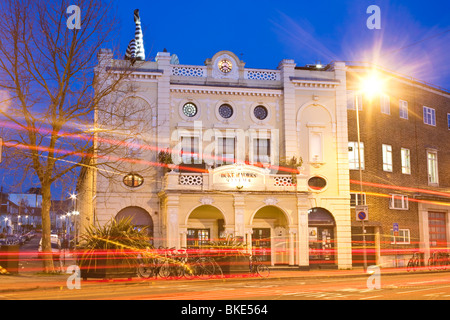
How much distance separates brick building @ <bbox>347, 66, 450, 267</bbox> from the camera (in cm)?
3897

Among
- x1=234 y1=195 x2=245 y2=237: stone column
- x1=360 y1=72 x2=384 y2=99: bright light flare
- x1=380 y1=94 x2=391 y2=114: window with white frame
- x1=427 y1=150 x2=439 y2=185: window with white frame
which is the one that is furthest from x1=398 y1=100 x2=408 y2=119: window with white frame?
x1=234 y1=195 x2=245 y2=237: stone column

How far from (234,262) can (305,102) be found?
14019 mm

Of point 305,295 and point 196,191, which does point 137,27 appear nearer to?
point 196,191

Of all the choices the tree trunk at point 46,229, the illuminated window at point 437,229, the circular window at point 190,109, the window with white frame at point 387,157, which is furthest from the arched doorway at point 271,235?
the tree trunk at point 46,229

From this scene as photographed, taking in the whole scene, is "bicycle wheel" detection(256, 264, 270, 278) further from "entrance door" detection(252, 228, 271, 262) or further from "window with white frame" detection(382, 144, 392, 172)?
"window with white frame" detection(382, 144, 392, 172)

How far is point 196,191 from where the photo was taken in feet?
110

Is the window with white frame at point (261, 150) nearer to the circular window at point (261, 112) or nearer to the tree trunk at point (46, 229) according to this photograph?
the circular window at point (261, 112)

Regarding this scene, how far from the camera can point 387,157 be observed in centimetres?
4072

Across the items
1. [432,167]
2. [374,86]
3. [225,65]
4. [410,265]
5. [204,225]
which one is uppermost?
[225,65]

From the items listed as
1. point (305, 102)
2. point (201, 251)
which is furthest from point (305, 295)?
point (305, 102)

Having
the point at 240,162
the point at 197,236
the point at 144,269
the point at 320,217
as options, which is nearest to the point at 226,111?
the point at 240,162

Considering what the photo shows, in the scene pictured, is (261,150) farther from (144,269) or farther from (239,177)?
(144,269)

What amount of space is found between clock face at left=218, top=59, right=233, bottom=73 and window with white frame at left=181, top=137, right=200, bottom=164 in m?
4.67

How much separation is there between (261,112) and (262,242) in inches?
311
